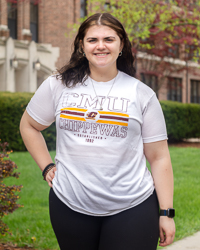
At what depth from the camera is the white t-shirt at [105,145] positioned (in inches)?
80.0

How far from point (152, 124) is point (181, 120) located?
54.4 ft

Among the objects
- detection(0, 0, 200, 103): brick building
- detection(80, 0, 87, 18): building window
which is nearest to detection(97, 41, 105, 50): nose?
detection(0, 0, 200, 103): brick building

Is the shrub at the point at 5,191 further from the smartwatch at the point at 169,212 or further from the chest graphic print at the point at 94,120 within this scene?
the smartwatch at the point at 169,212

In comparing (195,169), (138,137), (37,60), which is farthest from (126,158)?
(37,60)

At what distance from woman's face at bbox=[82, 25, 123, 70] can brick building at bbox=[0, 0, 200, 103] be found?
16665 mm

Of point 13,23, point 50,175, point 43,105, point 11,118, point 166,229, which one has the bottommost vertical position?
point 11,118

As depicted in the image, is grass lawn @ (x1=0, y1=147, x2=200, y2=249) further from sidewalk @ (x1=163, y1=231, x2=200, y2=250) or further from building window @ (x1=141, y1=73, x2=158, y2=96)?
building window @ (x1=141, y1=73, x2=158, y2=96)

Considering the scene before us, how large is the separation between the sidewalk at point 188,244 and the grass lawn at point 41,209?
12 centimetres

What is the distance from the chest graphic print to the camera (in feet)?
6.68

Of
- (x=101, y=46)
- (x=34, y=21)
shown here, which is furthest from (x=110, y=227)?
(x=34, y=21)

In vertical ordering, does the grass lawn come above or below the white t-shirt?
below

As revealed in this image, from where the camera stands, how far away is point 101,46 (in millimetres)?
2146

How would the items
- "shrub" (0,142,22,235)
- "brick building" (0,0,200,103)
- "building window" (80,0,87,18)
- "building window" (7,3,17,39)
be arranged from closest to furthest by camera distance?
1. "shrub" (0,142,22,235)
2. "brick building" (0,0,200,103)
3. "building window" (7,3,17,39)
4. "building window" (80,0,87,18)

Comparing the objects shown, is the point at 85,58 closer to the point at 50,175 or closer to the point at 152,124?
the point at 152,124
